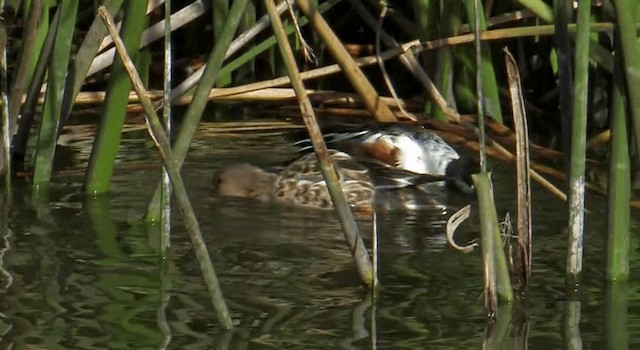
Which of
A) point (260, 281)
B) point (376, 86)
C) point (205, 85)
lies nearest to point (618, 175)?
point (260, 281)

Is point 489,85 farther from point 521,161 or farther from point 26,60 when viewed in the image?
point 521,161

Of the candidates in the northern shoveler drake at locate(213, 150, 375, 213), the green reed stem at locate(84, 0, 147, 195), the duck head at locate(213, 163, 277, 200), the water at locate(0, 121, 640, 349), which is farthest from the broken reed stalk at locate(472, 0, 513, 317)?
the duck head at locate(213, 163, 277, 200)

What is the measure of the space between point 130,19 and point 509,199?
1.70m

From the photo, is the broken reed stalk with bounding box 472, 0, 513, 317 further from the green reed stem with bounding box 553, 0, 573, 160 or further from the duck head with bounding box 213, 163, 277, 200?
the duck head with bounding box 213, 163, 277, 200

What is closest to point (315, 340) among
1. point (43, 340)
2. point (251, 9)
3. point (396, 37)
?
point (43, 340)

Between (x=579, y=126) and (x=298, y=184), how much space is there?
2310mm

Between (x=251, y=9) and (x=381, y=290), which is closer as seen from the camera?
(x=381, y=290)

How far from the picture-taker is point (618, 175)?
4.02m

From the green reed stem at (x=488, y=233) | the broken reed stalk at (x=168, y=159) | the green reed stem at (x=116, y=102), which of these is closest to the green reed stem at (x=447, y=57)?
the green reed stem at (x=116, y=102)

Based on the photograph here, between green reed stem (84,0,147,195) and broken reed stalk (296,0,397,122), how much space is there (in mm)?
893

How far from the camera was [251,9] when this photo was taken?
6.84 m

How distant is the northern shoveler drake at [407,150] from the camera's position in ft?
20.2

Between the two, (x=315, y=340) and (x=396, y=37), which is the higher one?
(x=396, y=37)

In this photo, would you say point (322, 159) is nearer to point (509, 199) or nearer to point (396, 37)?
point (509, 199)
